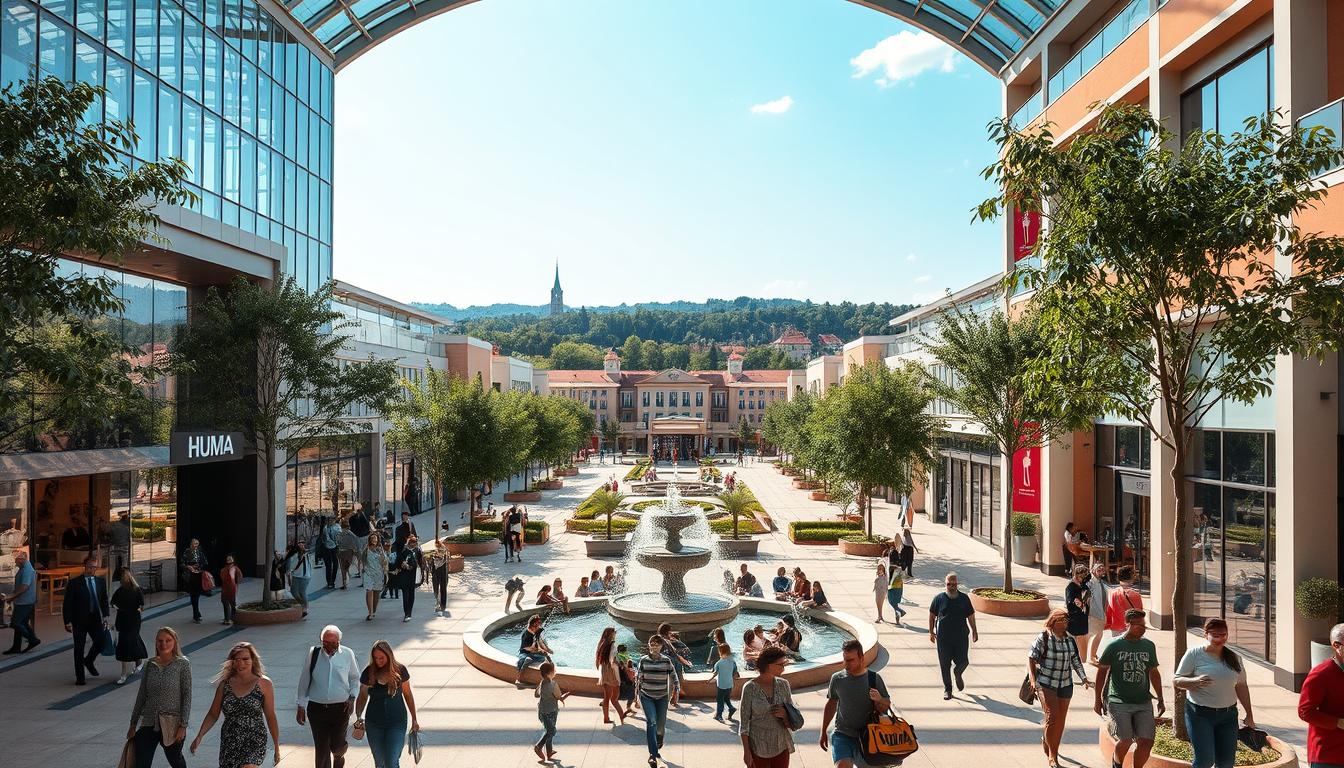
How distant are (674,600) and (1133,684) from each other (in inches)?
317

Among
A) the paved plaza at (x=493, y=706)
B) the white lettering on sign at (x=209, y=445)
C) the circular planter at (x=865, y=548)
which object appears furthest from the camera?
the circular planter at (x=865, y=548)

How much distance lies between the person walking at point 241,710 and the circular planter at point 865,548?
63.0 ft

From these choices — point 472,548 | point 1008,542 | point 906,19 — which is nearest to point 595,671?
point 1008,542

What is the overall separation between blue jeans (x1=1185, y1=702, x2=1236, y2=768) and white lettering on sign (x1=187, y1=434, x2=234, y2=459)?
638 inches

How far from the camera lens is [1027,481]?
22141mm

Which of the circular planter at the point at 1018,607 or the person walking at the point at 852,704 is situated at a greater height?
the person walking at the point at 852,704

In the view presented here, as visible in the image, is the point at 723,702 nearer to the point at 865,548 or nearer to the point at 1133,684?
the point at 1133,684

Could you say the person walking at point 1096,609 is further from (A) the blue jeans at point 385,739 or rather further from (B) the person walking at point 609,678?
(A) the blue jeans at point 385,739

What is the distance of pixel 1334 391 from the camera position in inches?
455

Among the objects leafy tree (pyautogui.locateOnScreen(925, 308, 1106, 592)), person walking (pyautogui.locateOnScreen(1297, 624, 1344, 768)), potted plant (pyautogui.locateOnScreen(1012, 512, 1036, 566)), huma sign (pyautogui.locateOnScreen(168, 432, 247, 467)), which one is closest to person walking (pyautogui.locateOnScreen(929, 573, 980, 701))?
person walking (pyautogui.locateOnScreen(1297, 624, 1344, 768))

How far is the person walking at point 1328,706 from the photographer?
638 centimetres

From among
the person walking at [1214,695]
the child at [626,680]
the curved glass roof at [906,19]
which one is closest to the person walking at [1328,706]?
the person walking at [1214,695]

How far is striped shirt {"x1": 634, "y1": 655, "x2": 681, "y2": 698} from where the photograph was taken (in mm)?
8531

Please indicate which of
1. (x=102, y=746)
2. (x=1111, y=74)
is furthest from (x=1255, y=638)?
(x=102, y=746)
